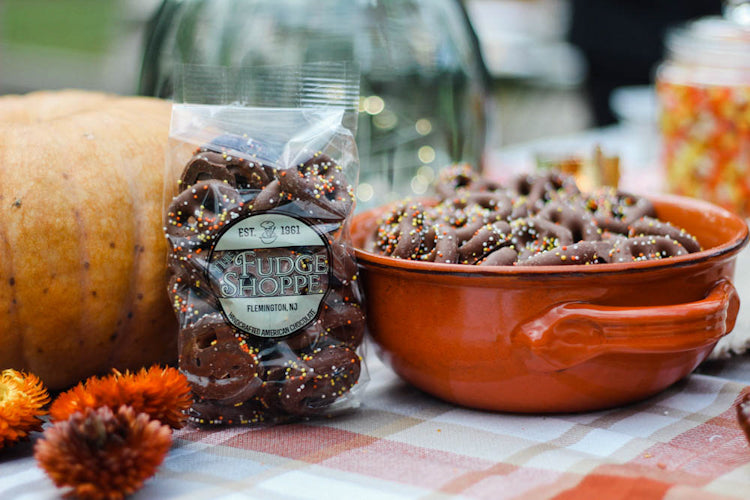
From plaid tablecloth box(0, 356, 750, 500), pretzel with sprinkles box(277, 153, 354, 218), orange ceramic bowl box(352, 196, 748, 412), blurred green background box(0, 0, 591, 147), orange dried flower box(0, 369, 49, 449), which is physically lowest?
plaid tablecloth box(0, 356, 750, 500)

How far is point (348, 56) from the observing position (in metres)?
1.06

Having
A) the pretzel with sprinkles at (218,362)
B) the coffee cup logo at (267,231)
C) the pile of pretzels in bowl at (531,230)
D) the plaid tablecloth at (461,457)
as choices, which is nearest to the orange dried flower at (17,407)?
the plaid tablecloth at (461,457)

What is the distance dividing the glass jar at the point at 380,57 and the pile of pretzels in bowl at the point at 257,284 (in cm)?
40

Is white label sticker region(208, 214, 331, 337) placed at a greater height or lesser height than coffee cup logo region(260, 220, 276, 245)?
lesser

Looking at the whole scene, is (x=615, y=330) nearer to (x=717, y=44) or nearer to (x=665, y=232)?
(x=665, y=232)

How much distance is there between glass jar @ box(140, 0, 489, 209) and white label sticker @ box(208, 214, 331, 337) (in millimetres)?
432

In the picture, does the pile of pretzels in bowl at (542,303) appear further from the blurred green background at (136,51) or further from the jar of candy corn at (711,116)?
the blurred green background at (136,51)

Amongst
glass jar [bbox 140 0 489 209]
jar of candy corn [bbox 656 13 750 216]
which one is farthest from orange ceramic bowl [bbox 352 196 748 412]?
jar of candy corn [bbox 656 13 750 216]

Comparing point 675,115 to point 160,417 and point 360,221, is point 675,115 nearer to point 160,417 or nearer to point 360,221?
point 360,221

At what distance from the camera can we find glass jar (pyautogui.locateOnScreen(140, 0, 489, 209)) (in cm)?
106

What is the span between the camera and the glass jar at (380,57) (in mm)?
1062

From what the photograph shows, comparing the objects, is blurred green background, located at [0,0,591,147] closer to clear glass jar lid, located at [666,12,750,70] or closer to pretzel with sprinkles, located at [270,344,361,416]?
clear glass jar lid, located at [666,12,750,70]

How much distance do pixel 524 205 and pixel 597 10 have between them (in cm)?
244

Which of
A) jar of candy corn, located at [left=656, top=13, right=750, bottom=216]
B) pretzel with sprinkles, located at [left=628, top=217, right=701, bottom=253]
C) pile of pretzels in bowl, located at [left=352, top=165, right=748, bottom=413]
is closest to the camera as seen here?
pile of pretzels in bowl, located at [left=352, top=165, right=748, bottom=413]
